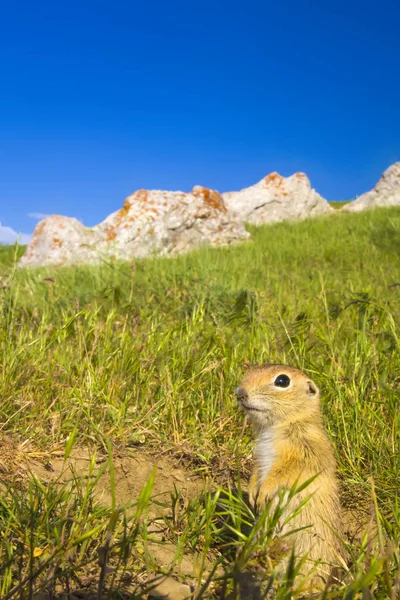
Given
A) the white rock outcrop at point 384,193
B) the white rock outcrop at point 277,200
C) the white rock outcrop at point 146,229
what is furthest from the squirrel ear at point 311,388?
the white rock outcrop at point 384,193

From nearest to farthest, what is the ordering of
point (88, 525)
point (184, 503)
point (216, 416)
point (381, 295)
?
point (88, 525) → point (184, 503) → point (216, 416) → point (381, 295)

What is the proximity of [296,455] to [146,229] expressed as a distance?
10.2m

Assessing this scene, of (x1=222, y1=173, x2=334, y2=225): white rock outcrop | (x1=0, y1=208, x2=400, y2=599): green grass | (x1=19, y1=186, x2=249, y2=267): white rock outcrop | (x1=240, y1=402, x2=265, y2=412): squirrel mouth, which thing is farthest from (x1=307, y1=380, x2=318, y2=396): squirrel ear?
(x1=222, y1=173, x2=334, y2=225): white rock outcrop

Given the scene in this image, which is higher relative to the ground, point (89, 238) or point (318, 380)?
point (89, 238)

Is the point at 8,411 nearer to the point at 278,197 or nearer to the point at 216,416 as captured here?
the point at 216,416

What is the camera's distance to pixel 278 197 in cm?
1997

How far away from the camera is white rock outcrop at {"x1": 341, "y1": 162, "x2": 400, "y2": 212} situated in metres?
21.5

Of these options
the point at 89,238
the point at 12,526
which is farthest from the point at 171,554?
the point at 89,238

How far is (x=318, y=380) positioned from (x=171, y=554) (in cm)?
164

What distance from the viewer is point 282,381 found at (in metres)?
2.29

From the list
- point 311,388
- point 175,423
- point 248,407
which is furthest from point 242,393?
point 175,423

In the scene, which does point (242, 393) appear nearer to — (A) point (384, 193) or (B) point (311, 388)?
(B) point (311, 388)

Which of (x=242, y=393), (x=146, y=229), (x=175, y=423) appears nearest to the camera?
(x=242, y=393)

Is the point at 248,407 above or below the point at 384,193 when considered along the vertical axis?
below
